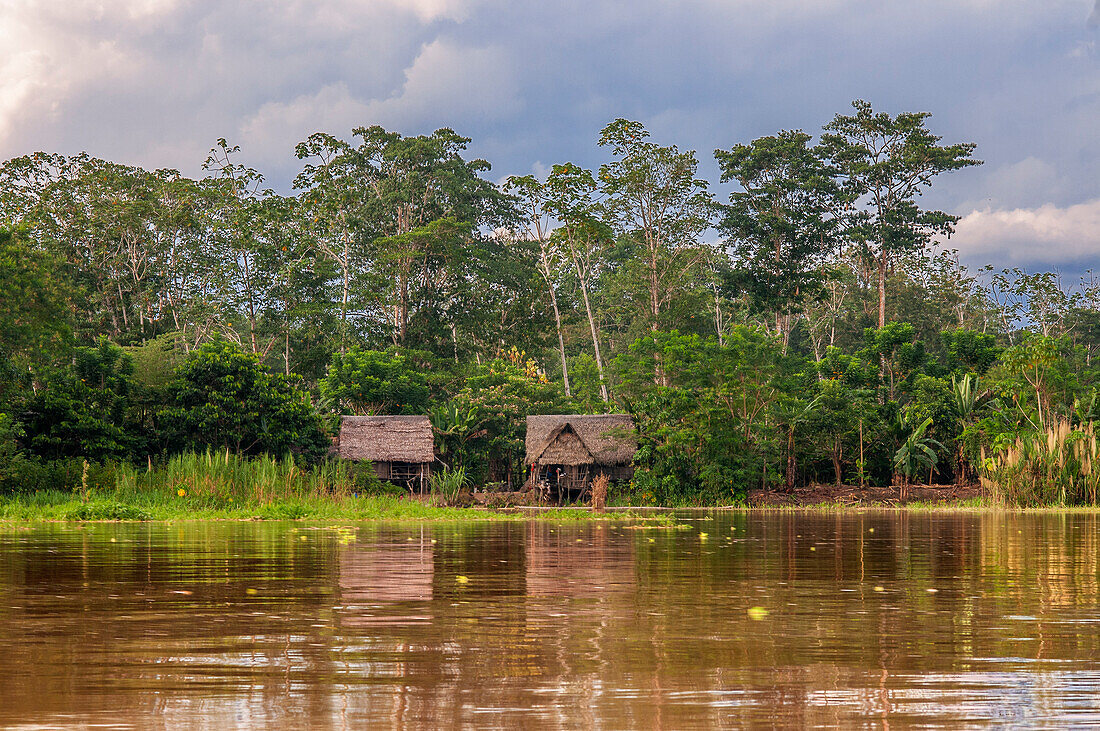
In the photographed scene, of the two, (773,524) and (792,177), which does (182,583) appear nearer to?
(773,524)

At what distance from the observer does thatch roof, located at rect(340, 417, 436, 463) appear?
35719 mm

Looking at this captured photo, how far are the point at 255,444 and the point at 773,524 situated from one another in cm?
1666

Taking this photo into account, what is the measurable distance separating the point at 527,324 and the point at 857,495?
65.4ft

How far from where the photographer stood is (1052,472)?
87.5ft

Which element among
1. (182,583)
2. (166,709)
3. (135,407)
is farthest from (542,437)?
(166,709)

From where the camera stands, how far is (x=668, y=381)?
37.8 metres

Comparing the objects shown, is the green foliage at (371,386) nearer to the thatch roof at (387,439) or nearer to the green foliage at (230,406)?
the thatch roof at (387,439)

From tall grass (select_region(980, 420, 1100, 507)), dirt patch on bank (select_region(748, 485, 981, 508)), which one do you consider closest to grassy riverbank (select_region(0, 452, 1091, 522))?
tall grass (select_region(980, 420, 1100, 507))

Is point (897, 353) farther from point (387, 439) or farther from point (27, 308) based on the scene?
point (27, 308)

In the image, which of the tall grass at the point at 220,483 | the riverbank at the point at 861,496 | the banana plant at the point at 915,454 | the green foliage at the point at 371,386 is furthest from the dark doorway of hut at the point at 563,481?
the tall grass at the point at 220,483

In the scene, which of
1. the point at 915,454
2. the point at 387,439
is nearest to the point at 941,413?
the point at 915,454

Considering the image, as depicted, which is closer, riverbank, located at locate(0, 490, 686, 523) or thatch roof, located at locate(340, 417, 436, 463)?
riverbank, located at locate(0, 490, 686, 523)

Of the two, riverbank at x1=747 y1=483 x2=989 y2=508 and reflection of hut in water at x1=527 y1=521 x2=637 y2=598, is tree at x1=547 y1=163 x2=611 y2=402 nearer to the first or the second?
riverbank at x1=747 y1=483 x2=989 y2=508

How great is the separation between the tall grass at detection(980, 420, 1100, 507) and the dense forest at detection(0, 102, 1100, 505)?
0.20ft
